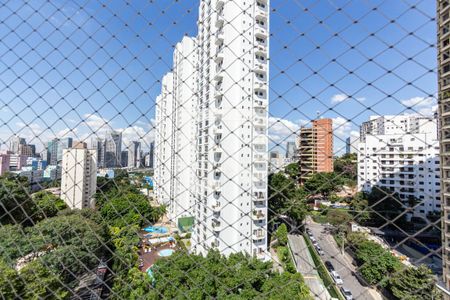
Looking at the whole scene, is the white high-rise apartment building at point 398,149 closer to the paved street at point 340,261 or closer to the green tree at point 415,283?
the green tree at point 415,283

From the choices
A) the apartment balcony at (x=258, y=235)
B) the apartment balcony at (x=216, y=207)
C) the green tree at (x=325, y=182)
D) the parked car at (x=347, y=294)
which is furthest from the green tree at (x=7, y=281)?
the parked car at (x=347, y=294)

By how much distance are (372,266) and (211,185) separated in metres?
3.17

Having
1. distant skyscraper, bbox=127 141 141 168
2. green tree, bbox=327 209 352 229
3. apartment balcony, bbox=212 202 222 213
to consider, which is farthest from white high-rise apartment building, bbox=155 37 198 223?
green tree, bbox=327 209 352 229

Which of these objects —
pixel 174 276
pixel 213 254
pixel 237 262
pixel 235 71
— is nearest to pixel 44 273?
pixel 174 276

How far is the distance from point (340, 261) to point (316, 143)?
3707 mm

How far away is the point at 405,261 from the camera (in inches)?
187

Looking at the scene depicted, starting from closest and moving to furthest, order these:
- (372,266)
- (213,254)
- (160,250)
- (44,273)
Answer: (44,273)
(213,254)
(372,266)
(160,250)

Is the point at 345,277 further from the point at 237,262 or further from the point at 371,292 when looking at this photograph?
the point at 237,262

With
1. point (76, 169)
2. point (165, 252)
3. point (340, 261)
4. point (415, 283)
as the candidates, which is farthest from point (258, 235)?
point (76, 169)

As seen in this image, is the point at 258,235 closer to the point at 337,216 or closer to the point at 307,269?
the point at 307,269

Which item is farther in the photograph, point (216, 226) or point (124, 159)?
point (216, 226)

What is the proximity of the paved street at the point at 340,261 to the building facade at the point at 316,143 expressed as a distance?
2.18 meters

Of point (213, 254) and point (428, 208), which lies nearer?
point (213, 254)

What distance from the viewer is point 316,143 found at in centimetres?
115
